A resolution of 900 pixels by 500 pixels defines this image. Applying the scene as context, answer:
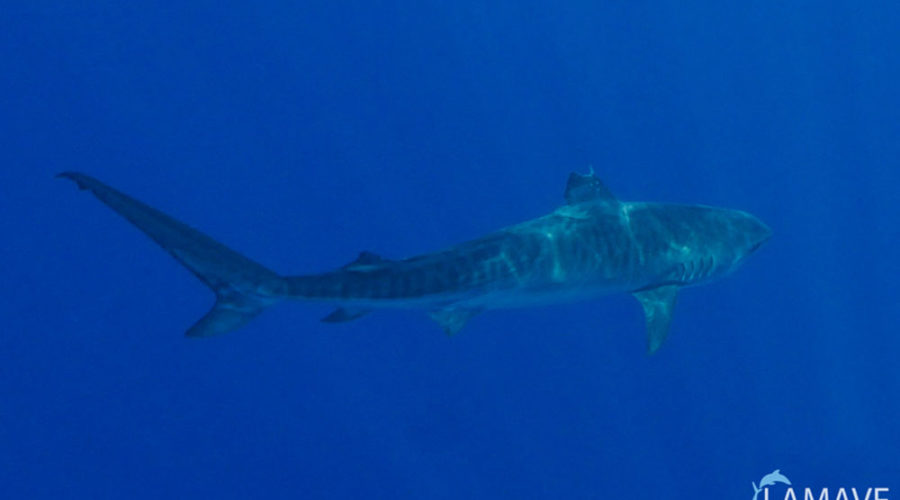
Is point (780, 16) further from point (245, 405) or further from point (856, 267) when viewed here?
point (245, 405)

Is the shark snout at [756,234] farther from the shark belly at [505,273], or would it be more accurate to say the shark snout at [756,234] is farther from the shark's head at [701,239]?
the shark belly at [505,273]

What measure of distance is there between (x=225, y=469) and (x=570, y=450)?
565cm

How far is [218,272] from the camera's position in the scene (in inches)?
225

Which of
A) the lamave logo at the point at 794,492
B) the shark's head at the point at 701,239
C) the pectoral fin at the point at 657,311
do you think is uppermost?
the shark's head at the point at 701,239

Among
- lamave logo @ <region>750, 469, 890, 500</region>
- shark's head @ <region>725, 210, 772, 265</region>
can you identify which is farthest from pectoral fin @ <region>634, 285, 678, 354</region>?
lamave logo @ <region>750, 469, 890, 500</region>

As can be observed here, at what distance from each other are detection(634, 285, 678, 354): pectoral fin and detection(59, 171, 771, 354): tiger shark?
0.01 meters

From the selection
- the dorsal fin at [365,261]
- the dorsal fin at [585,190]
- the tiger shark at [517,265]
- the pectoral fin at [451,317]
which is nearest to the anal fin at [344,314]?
the tiger shark at [517,265]

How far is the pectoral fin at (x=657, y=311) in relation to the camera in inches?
290

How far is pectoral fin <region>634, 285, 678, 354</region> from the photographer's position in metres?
7.37

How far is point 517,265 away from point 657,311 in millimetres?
1716

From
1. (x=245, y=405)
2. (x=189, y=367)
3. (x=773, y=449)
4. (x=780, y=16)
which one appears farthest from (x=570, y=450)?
(x=780, y=16)

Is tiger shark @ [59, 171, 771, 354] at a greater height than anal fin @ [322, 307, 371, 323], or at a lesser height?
greater

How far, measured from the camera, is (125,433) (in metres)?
13.4

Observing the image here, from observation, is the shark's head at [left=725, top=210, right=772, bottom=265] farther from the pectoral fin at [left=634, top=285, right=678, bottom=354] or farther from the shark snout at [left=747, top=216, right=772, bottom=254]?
the pectoral fin at [left=634, top=285, right=678, bottom=354]
